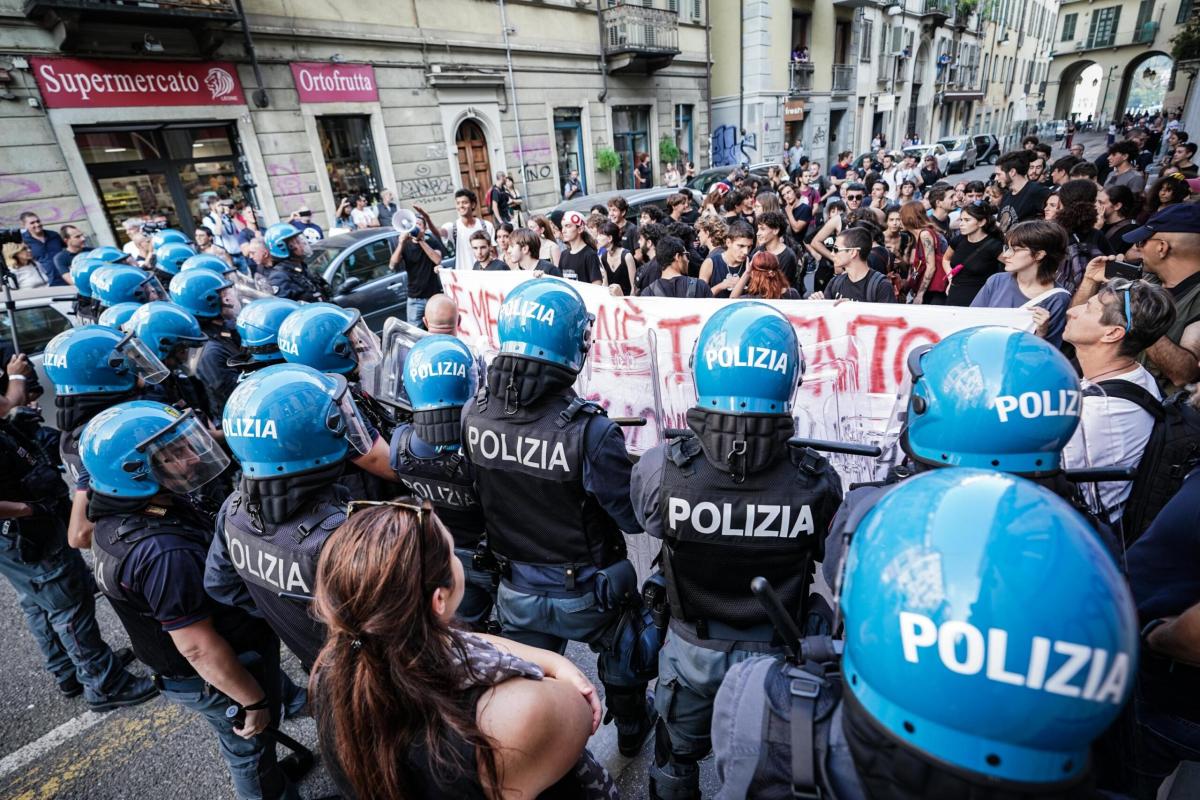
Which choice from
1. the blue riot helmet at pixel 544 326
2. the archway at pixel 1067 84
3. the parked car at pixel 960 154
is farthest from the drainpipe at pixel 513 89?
the archway at pixel 1067 84

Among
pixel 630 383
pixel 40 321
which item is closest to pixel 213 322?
pixel 40 321

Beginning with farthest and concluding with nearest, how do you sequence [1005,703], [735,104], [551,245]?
[735,104] → [551,245] → [1005,703]

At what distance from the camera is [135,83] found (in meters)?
10.2

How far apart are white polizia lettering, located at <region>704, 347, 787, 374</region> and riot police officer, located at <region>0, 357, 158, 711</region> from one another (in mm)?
3666

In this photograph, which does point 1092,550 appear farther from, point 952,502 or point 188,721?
point 188,721

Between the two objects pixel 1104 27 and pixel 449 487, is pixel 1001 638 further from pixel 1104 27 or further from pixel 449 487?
pixel 1104 27

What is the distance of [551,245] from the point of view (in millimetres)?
6719

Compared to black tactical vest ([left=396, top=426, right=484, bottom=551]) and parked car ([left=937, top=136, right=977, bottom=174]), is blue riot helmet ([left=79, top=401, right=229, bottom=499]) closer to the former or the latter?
black tactical vest ([left=396, top=426, right=484, bottom=551])

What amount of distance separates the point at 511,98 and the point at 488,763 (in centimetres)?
1788

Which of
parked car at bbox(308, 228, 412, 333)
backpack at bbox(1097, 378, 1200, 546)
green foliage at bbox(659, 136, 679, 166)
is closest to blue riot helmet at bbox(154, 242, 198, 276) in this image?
parked car at bbox(308, 228, 412, 333)

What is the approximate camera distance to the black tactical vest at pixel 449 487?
251 cm

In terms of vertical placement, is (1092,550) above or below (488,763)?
above

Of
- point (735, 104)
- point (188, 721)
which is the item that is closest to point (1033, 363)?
point (188, 721)

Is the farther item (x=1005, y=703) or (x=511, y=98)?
(x=511, y=98)
